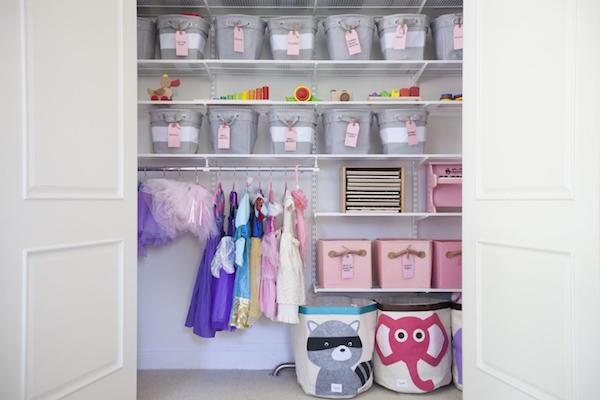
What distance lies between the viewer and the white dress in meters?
2.19

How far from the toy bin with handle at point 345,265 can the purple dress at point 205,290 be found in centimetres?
Answer: 61

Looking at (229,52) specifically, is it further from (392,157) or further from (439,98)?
(439,98)

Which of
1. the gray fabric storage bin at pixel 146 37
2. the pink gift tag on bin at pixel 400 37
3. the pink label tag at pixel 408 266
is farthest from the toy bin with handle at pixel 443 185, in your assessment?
the gray fabric storage bin at pixel 146 37

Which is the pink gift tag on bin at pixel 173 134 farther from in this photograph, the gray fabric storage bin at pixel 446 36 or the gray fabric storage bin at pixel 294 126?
the gray fabric storage bin at pixel 446 36

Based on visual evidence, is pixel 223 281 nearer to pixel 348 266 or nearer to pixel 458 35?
pixel 348 266

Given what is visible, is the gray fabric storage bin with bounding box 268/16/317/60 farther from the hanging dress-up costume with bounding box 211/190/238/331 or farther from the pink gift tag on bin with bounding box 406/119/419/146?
the hanging dress-up costume with bounding box 211/190/238/331

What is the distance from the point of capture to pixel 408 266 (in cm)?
236

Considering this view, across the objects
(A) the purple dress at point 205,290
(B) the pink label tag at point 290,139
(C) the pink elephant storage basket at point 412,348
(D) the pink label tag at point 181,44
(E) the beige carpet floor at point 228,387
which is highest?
(D) the pink label tag at point 181,44

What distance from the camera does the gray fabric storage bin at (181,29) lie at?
7.50 ft

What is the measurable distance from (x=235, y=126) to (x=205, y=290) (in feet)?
3.01
